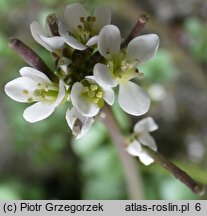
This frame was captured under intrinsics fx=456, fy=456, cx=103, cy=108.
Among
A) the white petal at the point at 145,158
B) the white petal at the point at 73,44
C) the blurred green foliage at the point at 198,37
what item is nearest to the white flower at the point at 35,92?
the white petal at the point at 73,44

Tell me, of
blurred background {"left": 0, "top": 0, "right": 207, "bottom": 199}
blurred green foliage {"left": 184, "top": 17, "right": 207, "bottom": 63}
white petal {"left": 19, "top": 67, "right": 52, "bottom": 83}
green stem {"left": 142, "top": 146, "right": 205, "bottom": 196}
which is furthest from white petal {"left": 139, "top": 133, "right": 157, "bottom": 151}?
blurred green foliage {"left": 184, "top": 17, "right": 207, "bottom": 63}

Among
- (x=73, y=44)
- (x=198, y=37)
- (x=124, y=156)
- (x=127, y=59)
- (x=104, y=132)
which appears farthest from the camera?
(x=198, y=37)

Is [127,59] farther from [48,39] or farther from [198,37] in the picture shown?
[198,37]

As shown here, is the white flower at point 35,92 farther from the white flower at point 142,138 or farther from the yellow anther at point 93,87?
the white flower at point 142,138

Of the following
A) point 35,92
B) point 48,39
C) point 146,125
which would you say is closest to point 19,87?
point 35,92

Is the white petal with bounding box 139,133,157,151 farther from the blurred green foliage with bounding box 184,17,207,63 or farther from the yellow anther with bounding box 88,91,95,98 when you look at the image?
the blurred green foliage with bounding box 184,17,207,63

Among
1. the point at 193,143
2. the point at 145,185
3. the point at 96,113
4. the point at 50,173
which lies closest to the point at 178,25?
the point at 193,143

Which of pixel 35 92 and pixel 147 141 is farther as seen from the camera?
pixel 147 141
